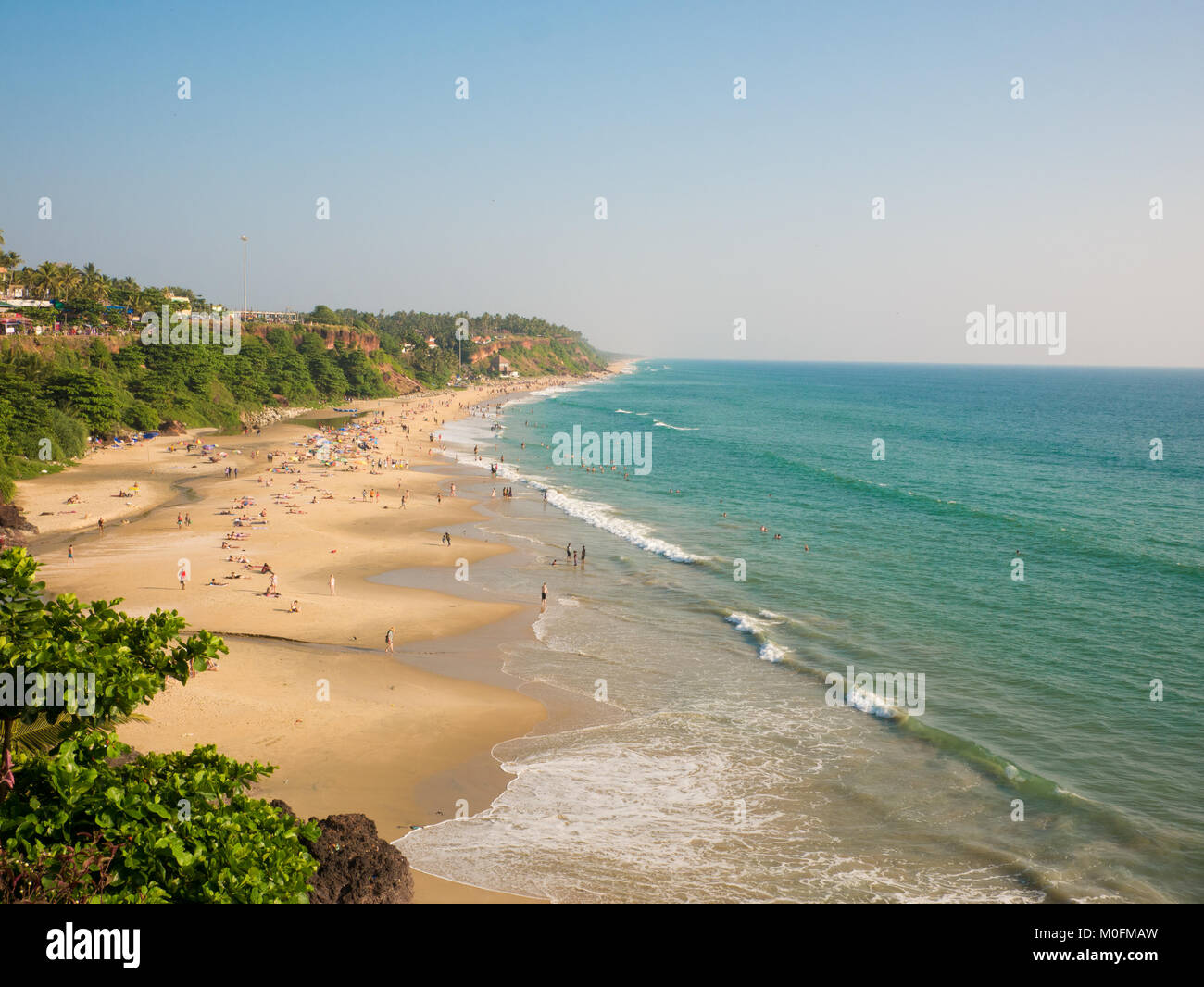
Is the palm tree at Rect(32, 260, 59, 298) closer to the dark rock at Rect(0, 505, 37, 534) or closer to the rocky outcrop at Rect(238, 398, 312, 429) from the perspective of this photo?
the rocky outcrop at Rect(238, 398, 312, 429)

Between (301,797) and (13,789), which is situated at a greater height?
(13,789)

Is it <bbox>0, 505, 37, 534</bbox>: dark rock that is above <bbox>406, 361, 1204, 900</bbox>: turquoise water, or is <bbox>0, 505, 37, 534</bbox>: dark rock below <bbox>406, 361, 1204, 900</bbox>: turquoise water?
above

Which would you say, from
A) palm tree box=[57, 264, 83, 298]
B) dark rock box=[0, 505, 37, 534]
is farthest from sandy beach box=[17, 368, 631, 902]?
palm tree box=[57, 264, 83, 298]

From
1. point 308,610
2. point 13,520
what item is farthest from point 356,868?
point 13,520

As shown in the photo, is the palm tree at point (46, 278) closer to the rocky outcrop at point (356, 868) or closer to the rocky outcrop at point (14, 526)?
the rocky outcrop at point (14, 526)

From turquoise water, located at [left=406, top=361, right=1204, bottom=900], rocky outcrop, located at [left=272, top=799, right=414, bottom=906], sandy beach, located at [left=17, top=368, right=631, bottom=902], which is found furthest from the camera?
sandy beach, located at [left=17, top=368, right=631, bottom=902]

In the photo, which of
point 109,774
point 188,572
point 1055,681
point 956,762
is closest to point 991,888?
point 956,762

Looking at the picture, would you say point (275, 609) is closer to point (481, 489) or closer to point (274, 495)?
point (274, 495)

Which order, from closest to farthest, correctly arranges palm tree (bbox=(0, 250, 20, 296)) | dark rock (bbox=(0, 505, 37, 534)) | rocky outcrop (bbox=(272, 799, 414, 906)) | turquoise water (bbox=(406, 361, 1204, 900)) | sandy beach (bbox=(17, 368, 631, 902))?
rocky outcrop (bbox=(272, 799, 414, 906)), turquoise water (bbox=(406, 361, 1204, 900)), sandy beach (bbox=(17, 368, 631, 902)), dark rock (bbox=(0, 505, 37, 534)), palm tree (bbox=(0, 250, 20, 296))
